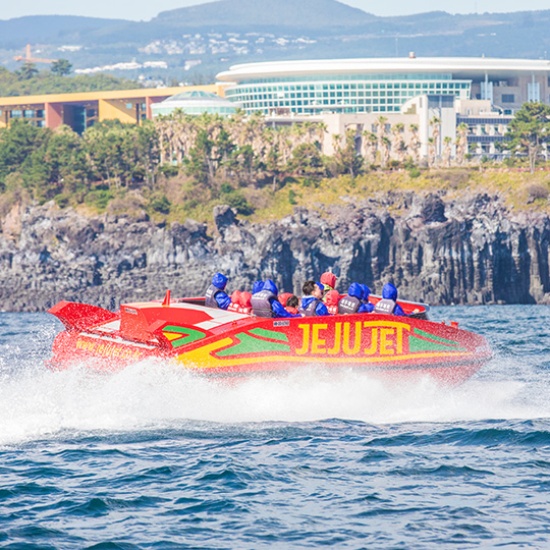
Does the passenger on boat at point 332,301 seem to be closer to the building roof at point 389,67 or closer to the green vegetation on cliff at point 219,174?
the green vegetation on cliff at point 219,174

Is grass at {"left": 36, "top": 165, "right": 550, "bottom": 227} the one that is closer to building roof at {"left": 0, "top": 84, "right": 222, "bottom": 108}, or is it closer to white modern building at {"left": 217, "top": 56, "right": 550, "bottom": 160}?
white modern building at {"left": 217, "top": 56, "right": 550, "bottom": 160}

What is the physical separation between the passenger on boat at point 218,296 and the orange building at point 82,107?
134 m

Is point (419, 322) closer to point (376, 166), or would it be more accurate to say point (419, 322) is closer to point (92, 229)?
point (92, 229)

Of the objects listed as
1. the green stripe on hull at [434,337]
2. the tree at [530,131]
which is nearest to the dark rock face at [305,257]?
the tree at [530,131]

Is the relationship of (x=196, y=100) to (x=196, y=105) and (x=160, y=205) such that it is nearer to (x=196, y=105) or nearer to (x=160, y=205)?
(x=196, y=105)

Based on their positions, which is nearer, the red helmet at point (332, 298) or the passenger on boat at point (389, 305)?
the passenger on boat at point (389, 305)

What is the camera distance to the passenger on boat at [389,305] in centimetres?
2583

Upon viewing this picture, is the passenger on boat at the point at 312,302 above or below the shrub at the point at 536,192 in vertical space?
above

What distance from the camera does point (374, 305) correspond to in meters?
27.2

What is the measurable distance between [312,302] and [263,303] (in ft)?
3.67

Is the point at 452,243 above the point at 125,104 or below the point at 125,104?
below

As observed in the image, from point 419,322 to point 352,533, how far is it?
10.2 meters

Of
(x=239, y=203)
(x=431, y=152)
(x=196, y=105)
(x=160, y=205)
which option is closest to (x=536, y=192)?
(x=239, y=203)

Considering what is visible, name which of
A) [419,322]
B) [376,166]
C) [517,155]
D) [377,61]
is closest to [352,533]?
[419,322]
